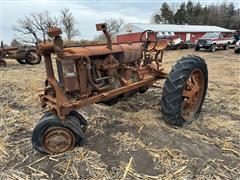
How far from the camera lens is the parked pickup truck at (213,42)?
69.7 ft

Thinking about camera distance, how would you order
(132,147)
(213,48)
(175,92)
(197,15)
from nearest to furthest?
1. (132,147)
2. (175,92)
3. (213,48)
4. (197,15)

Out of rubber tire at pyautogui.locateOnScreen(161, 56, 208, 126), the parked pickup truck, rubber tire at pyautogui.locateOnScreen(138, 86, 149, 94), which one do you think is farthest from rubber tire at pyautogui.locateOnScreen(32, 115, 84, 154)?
the parked pickup truck

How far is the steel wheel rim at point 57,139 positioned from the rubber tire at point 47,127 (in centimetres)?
5

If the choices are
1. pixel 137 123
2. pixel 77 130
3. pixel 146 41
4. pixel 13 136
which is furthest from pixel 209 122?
pixel 13 136

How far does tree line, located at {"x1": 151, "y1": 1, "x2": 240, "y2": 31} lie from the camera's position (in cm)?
5328

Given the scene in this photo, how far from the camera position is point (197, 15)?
2173 inches

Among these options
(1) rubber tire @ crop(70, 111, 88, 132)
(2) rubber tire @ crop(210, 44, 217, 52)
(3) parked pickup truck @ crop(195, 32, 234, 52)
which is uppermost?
(1) rubber tire @ crop(70, 111, 88, 132)

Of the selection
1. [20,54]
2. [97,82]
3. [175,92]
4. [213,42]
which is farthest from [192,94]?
[213,42]

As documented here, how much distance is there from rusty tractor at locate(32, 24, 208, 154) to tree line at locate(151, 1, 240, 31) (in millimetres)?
53000

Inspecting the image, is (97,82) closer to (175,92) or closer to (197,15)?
(175,92)

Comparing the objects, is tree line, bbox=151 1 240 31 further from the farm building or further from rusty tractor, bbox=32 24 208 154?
rusty tractor, bbox=32 24 208 154

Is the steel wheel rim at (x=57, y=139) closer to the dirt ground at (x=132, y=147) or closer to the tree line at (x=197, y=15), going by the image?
the dirt ground at (x=132, y=147)

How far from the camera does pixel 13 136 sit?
13.1 feet

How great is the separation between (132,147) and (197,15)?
186 feet
